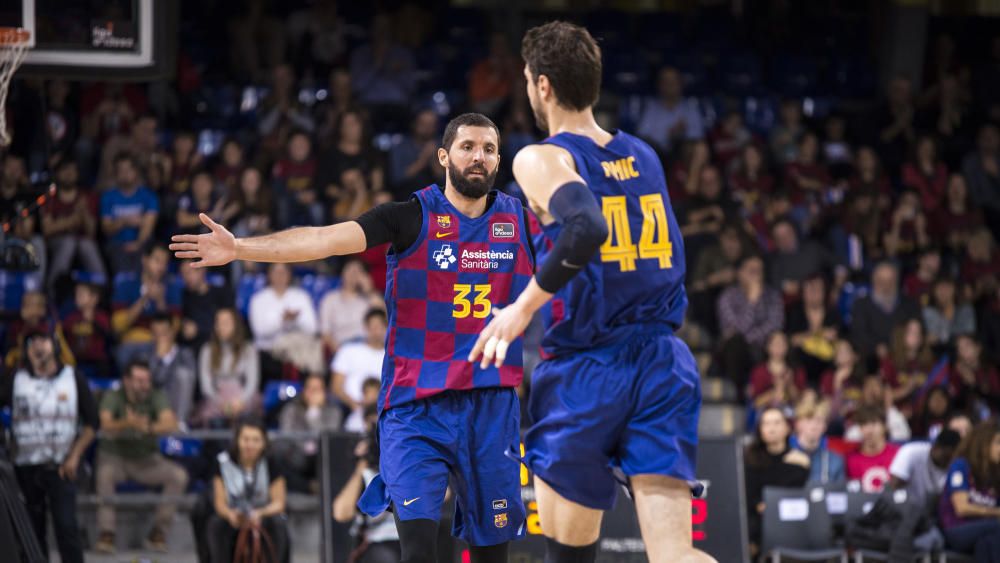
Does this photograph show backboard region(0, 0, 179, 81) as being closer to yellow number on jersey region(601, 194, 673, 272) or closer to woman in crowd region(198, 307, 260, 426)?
woman in crowd region(198, 307, 260, 426)

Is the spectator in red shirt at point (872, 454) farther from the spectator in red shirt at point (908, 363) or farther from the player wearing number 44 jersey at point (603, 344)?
the player wearing number 44 jersey at point (603, 344)

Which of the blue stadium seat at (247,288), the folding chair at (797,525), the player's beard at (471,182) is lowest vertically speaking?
the folding chair at (797,525)

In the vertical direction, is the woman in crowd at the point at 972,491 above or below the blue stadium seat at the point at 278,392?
below

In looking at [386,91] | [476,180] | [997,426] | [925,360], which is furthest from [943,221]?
[476,180]

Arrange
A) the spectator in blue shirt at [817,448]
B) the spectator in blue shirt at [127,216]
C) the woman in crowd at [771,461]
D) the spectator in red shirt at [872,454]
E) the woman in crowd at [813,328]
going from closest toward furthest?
the woman in crowd at [771,461], the spectator in blue shirt at [817,448], the spectator in red shirt at [872,454], the spectator in blue shirt at [127,216], the woman in crowd at [813,328]

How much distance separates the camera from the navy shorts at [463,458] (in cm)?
603

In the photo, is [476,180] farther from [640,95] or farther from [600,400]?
[640,95]

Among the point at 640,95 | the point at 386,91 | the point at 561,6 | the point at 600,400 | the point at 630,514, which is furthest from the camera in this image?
the point at 561,6

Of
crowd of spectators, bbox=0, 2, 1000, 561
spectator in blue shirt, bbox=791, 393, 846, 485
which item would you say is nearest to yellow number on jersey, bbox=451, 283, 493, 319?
crowd of spectators, bbox=0, 2, 1000, 561

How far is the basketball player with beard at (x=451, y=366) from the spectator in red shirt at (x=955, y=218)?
410 inches

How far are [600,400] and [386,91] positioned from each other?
11579 millimetres

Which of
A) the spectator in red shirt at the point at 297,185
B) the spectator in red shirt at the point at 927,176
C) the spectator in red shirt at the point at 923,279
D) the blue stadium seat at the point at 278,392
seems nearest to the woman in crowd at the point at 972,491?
the spectator in red shirt at the point at 923,279

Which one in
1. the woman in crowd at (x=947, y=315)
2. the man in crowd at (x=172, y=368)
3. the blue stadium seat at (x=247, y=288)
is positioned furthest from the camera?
the woman in crowd at (x=947, y=315)

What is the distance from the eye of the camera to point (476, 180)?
6.30m
